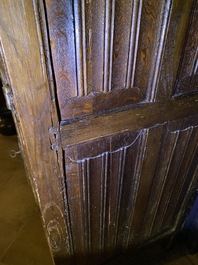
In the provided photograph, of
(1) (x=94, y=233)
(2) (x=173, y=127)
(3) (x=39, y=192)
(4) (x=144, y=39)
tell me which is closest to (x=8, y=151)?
(1) (x=94, y=233)

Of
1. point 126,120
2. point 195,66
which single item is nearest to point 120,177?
point 126,120

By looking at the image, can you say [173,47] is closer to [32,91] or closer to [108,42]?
[108,42]

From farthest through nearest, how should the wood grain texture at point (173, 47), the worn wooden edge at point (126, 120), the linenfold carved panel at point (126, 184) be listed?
the linenfold carved panel at point (126, 184)
the worn wooden edge at point (126, 120)
the wood grain texture at point (173, 47)

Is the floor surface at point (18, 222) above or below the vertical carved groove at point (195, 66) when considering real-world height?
below

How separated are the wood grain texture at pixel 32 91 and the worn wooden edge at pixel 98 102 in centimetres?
4

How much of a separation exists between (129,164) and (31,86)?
499mm

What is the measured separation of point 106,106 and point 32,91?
8.7 inches

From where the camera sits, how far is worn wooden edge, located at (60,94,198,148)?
0.67 m

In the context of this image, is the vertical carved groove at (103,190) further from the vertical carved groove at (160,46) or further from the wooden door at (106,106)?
the vertical carved groove at (160,46)

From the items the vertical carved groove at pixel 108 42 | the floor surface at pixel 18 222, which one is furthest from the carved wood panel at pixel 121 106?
the floor surface at pixel 18 222

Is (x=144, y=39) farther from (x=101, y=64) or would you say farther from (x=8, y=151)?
(x=8, y=151)

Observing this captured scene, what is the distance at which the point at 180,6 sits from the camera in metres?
0.56

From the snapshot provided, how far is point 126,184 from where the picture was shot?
958 millimetres

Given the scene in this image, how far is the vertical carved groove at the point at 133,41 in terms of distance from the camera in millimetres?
535
